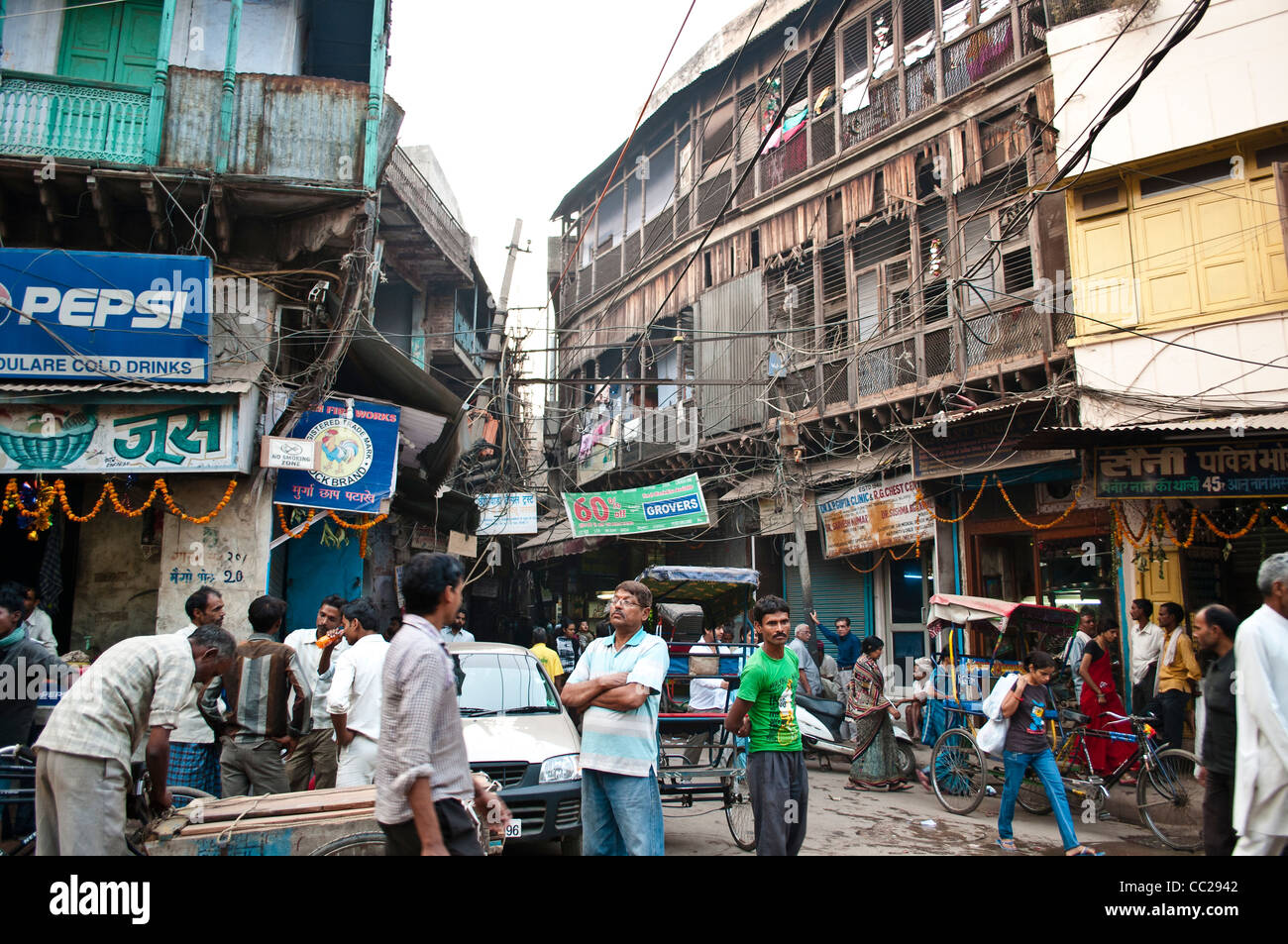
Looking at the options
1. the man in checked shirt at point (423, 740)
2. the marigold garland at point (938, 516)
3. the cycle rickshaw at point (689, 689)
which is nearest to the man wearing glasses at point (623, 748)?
the man in checked shirt at point (423, 740)

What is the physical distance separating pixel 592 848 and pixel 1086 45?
13.0 m

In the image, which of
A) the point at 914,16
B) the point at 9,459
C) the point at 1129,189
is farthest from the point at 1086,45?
the point at 9,459

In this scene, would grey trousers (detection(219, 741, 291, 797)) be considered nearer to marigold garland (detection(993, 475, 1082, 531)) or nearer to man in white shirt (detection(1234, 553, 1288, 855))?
man in white shirt (detection(1234, 553, 1288, 855))

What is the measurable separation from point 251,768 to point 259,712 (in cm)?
39

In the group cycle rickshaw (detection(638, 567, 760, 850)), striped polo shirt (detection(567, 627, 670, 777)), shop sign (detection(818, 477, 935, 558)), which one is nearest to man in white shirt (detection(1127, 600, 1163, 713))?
shop sign (detection(818, 477, 935, 558))

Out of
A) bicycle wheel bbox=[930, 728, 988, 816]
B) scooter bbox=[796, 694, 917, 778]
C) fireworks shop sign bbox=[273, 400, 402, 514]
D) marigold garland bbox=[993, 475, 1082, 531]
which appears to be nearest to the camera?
bicycle wheel bbox=[930, 728, 988, 816]

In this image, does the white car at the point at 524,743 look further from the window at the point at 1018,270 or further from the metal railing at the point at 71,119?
the window at the point at 1018,270

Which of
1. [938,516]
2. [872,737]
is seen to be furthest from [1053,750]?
[938,516]

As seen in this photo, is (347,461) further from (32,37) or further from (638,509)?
(32,37)

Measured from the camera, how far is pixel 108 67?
10633mm

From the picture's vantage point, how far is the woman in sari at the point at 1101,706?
8648mm

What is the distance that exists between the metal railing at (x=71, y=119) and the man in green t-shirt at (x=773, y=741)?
31.5 feet

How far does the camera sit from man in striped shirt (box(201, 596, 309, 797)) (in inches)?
224

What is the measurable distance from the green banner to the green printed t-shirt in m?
9.30
